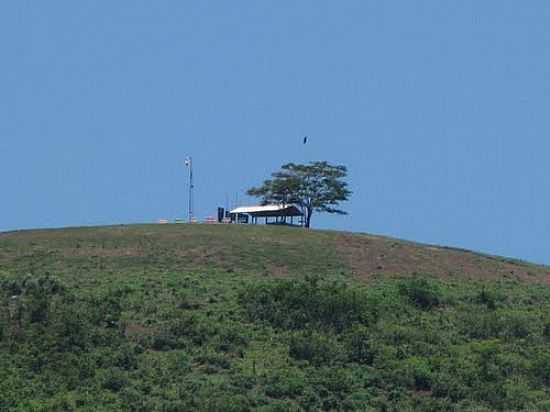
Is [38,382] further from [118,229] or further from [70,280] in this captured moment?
[118,229]

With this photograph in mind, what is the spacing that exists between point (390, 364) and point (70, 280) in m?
14.9

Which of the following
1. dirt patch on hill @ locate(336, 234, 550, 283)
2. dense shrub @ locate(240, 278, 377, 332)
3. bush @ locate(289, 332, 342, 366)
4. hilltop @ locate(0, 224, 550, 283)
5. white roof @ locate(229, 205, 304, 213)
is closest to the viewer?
bush @ locate(289, 332, 342, 366)

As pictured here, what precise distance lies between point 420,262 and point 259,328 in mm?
16472

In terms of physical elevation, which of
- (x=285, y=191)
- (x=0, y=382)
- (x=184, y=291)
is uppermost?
(x=285, y=191)

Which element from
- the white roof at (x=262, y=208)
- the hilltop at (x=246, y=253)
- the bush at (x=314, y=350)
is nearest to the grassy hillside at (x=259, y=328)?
the bush at (x=314, y=350)

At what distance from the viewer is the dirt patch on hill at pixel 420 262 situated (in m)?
58.3

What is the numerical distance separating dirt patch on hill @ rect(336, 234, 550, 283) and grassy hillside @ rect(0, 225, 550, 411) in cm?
18

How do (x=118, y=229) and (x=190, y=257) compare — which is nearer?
(x=190, y=257)

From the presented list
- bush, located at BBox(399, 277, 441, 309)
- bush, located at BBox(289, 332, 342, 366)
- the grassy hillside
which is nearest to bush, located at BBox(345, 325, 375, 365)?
the grassy hillside

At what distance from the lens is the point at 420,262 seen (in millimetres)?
60406

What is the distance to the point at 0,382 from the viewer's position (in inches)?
1510

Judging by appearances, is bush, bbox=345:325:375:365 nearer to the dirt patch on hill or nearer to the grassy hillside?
the grassy hillside

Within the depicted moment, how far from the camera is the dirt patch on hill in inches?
2296

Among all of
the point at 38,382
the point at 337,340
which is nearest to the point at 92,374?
the point at 38,382
